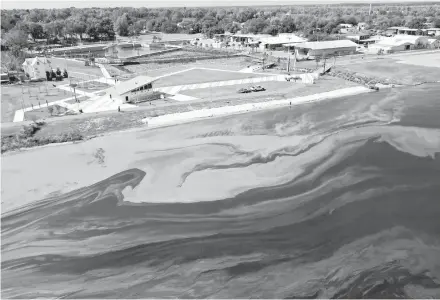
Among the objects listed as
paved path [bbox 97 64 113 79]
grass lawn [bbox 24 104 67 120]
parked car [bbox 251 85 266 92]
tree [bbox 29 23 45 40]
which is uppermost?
tree [bbox 29 23 45 40]

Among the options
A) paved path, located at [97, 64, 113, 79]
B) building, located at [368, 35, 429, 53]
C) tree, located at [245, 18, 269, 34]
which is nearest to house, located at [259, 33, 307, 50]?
building, located at [368, 35, 429, 53]

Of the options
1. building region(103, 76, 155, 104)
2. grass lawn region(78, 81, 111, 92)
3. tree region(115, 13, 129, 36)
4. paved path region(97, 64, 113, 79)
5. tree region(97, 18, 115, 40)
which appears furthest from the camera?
tree region(115, 13, 129, 36)

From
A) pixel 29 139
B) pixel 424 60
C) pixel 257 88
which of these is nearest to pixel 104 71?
pixel 257 88

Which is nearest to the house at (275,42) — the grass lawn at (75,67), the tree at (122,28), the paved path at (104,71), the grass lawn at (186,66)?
the grass lawn at (186,66)

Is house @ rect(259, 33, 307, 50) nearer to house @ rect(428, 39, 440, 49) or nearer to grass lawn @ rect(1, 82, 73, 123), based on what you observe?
house @ rect(428, 39, 440, 49)

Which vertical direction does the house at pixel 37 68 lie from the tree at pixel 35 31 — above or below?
below

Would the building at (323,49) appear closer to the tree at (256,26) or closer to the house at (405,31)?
the house at (405,31)

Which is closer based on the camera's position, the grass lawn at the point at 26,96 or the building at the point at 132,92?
the grass lawn at the point at 26,96

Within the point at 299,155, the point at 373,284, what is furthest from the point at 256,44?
the point at 373,284
